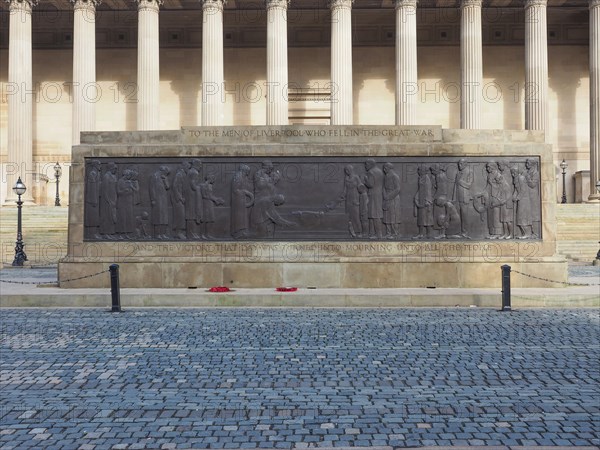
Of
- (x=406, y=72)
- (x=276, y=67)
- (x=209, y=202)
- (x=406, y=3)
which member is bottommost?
(x=209, y=202)

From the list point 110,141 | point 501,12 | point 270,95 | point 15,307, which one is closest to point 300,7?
point 270,95

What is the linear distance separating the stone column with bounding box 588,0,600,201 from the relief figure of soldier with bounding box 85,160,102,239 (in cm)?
3346

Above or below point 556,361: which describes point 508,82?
above

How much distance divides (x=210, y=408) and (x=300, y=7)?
4240cm

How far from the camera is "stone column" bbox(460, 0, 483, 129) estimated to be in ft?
129

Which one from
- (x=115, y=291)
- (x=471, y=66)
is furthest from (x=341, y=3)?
(x=115, y=291)

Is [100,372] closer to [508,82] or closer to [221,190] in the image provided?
[221,190]

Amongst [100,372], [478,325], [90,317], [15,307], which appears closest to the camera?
[100,372]

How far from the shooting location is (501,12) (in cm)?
4625

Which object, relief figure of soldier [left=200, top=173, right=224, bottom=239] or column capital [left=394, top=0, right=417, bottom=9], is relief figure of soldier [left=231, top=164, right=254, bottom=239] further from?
column capital [left=394, top=0, right=417, bottom=9]

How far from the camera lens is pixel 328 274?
1464 centimetres

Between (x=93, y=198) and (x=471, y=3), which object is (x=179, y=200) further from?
(x=471, y=3)

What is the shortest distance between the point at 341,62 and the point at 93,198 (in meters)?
26.2

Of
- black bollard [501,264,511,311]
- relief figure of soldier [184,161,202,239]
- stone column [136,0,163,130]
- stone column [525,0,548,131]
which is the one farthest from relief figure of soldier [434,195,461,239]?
stone column [136,0,163,130]
